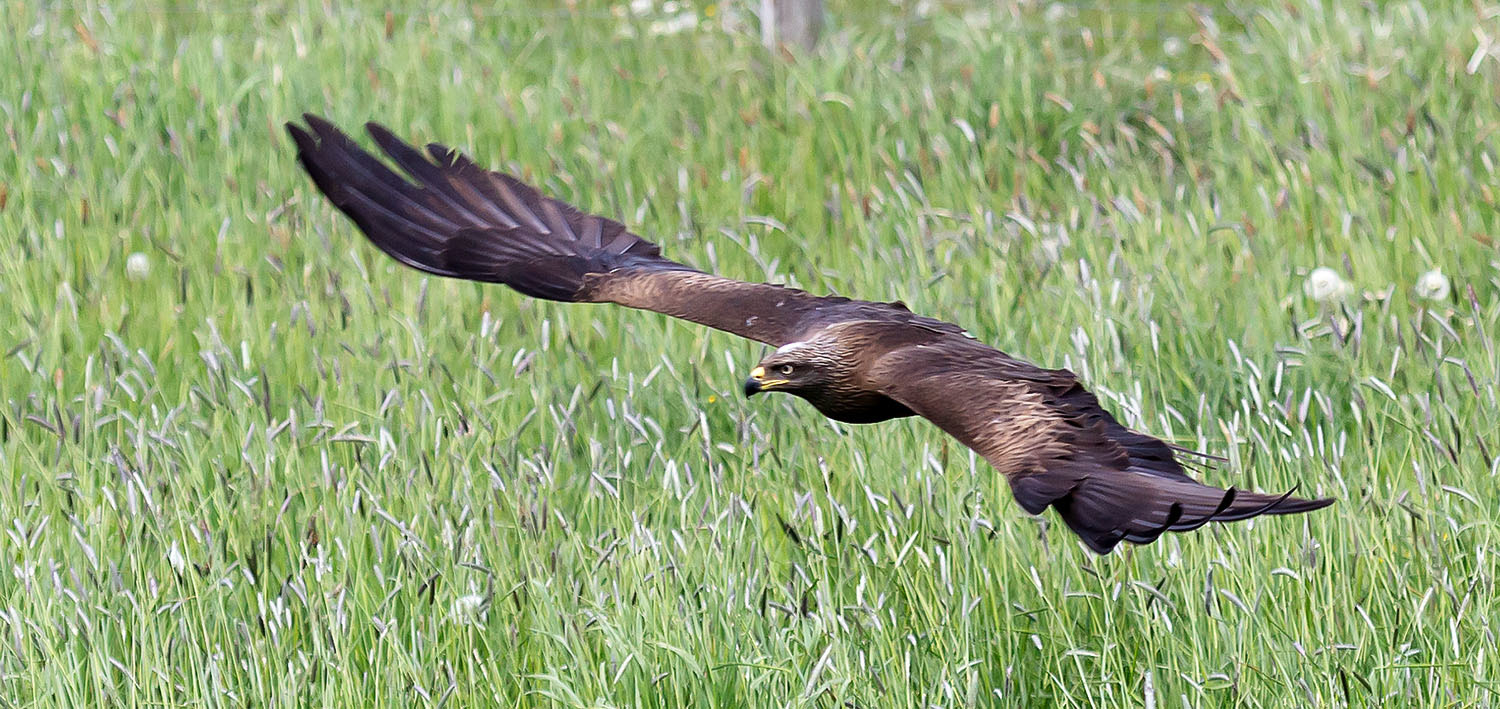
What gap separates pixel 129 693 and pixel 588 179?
9.87 ft

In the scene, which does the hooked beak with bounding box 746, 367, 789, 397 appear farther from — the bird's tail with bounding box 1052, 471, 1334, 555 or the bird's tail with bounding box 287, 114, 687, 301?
the bird's tail with bounding box 1052, 471, 1334, 555

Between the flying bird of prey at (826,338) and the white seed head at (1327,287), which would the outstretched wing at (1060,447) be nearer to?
the flying bird of prey at (826,338)

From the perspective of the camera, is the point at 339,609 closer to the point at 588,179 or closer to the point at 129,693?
the point at 129,693

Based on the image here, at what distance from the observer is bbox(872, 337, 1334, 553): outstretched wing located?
8.20ft

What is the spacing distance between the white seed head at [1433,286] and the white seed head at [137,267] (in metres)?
3.28

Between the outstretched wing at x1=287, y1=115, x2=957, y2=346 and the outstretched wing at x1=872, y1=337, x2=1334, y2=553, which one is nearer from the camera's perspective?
the outstretched wing at x1=872, y1=337, x2=1334, y2=553

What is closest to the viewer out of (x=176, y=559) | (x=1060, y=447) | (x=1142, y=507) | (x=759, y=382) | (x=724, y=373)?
(x=1142, y=507)

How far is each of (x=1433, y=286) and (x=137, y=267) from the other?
332 cm

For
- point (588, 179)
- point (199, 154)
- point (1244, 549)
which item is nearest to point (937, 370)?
point (1244, 549)

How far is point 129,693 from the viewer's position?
2.77 meters

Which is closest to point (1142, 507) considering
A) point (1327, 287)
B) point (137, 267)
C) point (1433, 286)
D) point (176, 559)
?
point (176, 559)

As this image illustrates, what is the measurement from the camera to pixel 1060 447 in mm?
2812

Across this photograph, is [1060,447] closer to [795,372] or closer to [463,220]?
[795,372]

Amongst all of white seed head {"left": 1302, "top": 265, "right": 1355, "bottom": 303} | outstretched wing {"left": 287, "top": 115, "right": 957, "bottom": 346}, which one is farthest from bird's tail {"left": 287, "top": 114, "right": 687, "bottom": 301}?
white seed head {"left": 1302, "top": 265, "right": 1355, "bottom": 303}
